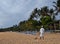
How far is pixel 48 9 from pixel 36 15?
8393mm

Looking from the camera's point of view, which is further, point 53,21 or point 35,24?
point 35,24

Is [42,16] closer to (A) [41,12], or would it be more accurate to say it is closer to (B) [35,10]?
(A) [41,12]

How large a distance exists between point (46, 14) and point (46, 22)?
255cm

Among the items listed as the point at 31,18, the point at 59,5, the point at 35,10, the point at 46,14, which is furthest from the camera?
the point at 31,18

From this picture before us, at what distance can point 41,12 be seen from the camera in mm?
64562

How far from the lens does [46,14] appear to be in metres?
62.7

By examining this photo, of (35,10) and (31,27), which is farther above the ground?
(35,10)

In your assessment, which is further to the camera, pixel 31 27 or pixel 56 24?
pixel 31 27

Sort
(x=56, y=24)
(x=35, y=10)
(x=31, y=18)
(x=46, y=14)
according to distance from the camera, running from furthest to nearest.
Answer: (x=31, y=18) → (x=35, y=10) → (x=46, y=14) → (x=56, y=24)

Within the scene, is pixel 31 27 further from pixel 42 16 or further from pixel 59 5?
pixel 59 5

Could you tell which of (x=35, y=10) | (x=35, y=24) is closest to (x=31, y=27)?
(x=35, y=24)

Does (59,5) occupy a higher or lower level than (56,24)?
higher

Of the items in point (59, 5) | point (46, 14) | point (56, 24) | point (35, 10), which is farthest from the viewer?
point (35, 10)

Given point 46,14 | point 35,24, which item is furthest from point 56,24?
point 35,24
